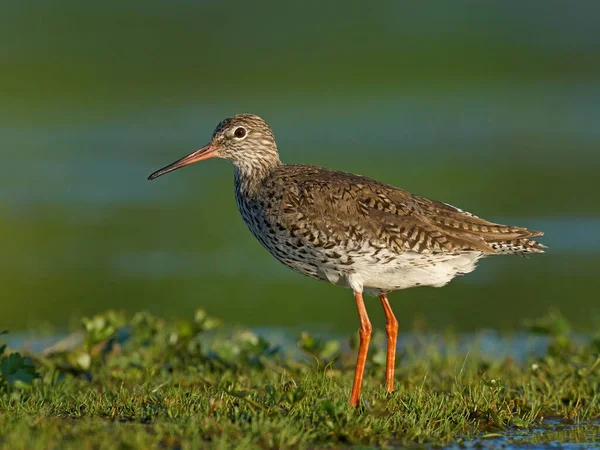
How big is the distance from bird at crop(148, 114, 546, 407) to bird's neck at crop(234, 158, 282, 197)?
0.39m

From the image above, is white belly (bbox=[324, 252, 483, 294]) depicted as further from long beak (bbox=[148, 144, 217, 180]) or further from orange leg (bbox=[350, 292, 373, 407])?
long beak (bbox=[148, 144, 217, 180])

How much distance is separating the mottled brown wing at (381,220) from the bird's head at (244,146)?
0.81 meters

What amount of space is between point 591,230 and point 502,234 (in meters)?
7.62

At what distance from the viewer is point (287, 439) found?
5836 mm

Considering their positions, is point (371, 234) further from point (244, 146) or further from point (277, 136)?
point (277, 136)

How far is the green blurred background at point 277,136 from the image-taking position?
40.2ft

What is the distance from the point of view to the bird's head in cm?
853

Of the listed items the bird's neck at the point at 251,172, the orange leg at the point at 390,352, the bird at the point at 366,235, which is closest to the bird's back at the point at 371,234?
Answer: the bird at the point at 366,235

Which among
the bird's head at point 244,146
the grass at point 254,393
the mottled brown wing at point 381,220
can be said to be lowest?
the grass at point 254,393

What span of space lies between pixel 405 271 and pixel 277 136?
17144 mm

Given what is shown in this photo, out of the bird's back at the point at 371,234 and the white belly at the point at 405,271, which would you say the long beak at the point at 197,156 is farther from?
the white belly at the point at 405,271

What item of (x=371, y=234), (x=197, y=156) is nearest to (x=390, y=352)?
(x=371, y=234)

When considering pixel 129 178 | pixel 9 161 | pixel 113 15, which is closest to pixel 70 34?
pixel 113 15

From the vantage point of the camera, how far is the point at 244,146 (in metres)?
8.59
